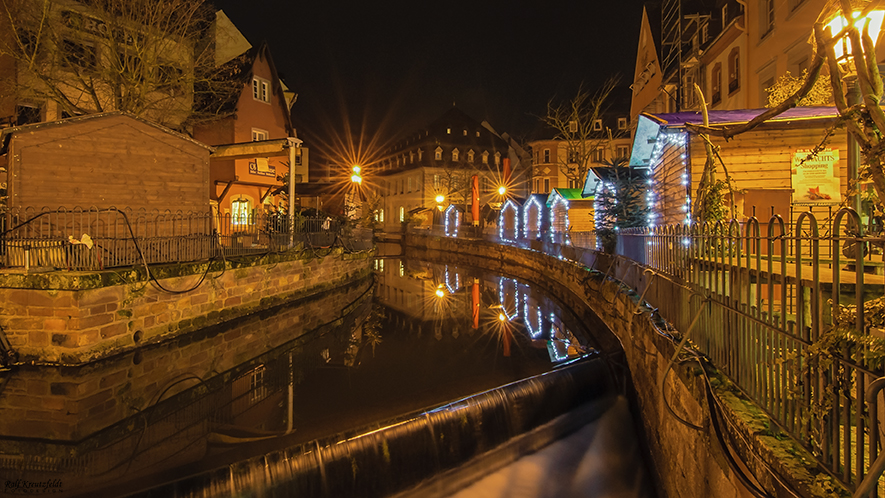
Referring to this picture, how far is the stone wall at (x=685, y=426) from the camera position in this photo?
10.0 feet

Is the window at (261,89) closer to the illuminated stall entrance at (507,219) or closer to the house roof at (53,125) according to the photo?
the house roof at (53,125)

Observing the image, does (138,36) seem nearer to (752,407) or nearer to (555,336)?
(555,336)

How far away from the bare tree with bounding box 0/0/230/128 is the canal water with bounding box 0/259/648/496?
40.6 ft

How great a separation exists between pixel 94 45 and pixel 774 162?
976 inches

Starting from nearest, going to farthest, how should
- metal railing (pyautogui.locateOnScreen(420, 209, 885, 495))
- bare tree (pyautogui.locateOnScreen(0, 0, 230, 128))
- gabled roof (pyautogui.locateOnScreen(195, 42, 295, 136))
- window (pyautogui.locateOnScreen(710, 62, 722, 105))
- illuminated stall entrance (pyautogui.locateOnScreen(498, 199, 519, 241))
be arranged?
1. metal railing (pyautogui.locateOnScreen(420, 209, 885, 495))
2. bare tree (pyautogui.locateOnScreen(0, 0, 230, 128))
3. window (pyautogui.locateOnScreen(710, 62, 722, 105))
4. gabled roof (pyautogui.locateOnScreen(195, 42, 295, 136))
5. illuminated stall entrance (pyautogui.locateOnScreen(498, 199, 519, 241))

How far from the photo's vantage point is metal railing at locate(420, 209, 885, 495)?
2654mm

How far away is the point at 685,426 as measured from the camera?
513 centimetres

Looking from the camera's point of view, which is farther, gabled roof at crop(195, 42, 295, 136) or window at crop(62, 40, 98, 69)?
gabled roof at crop(195, 42, 295, 136)

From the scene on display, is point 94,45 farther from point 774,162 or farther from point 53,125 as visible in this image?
point 774,162

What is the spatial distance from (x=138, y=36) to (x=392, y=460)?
68.7 feet

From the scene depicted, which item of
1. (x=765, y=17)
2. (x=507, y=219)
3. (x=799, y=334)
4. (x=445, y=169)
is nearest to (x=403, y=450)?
(x=799, y=334)

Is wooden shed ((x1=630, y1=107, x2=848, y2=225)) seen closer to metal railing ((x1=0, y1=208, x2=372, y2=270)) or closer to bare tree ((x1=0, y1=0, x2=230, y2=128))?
metal railing ((x1=0, y1=208, x2=372, y2=270))

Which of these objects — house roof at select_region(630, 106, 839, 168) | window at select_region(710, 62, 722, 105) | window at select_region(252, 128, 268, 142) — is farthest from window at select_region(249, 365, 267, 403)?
window at select_region(710, 62, 722, 105)

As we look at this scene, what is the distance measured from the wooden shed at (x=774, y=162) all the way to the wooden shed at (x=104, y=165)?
13.7m
